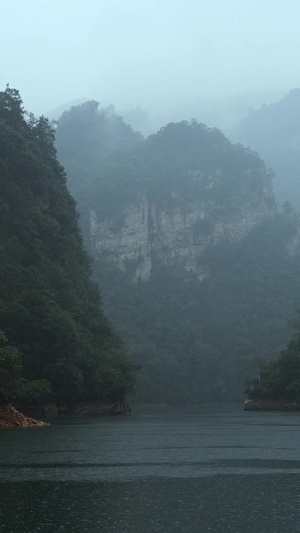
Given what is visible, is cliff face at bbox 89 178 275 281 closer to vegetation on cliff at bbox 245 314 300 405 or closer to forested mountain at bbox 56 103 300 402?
forested mountain at bbox 56 103 300 402

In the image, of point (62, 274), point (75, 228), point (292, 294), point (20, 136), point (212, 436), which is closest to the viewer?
point (212, 436)

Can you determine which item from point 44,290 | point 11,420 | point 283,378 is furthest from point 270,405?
point 11,420

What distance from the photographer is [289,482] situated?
78.2 feet

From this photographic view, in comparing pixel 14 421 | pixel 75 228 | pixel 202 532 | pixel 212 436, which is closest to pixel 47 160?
pixel 75 228

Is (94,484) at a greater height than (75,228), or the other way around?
(75,228)

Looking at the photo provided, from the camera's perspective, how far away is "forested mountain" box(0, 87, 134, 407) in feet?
223

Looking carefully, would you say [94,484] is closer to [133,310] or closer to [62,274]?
[62,274]

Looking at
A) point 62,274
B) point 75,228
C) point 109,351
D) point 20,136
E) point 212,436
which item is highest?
point 20,136

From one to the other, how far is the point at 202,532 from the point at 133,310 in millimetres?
137715

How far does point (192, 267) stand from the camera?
178875 mm

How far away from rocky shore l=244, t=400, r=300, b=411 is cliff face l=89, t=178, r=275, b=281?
76405 millimetres

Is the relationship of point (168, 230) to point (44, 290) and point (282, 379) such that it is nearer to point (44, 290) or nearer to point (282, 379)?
point (282, 379)

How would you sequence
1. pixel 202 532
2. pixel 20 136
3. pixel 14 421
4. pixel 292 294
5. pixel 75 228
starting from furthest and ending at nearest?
pixel 292 294, pixel 75 228, pixel 20 136, pixel 14 421, pixel 202 532

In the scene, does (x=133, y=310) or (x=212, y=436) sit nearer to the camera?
(x=212, y=436)
